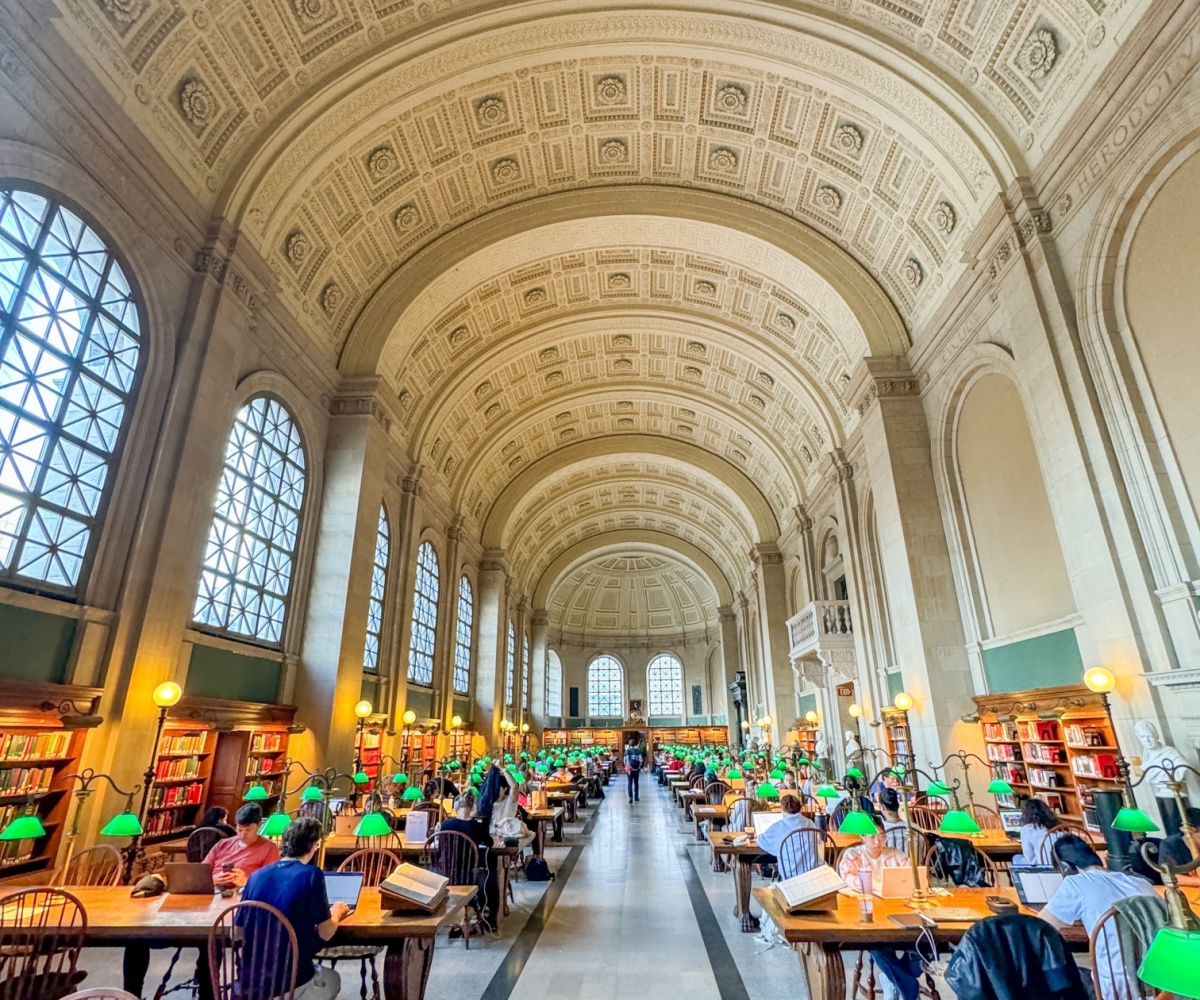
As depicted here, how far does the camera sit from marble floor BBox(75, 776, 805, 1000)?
509cm

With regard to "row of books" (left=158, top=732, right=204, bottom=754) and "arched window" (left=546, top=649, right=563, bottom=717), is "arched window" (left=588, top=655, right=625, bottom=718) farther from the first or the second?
"row of books" (left=158, top=732, right=204, bottom=754)

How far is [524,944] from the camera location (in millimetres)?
6203

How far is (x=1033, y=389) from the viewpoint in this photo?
892 cm

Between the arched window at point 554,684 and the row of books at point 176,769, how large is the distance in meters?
31.1

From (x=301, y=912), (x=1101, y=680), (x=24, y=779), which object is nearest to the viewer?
(x=301, y=912)

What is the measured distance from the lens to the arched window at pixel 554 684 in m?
39.8

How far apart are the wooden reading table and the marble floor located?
1.10 metres

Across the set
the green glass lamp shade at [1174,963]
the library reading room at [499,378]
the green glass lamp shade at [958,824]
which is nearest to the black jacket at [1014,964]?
the library reading room at [499,378]

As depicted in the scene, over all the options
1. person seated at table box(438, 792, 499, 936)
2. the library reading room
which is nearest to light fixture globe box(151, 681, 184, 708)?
the library reading room

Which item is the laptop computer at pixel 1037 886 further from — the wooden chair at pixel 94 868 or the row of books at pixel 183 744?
the row of books at pixel 183 744

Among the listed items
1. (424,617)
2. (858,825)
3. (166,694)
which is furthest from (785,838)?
(424,617)

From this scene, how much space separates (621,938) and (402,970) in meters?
3.09

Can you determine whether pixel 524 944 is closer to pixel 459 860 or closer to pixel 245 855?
pixel 459 860

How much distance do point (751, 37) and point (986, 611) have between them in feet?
35.6
